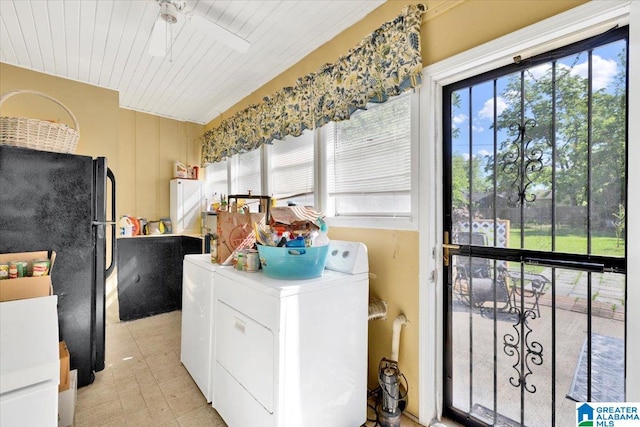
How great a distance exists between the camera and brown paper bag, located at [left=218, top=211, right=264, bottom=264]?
6.54 ft

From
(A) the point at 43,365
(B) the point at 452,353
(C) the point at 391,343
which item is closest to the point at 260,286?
(A) the point at 43,365

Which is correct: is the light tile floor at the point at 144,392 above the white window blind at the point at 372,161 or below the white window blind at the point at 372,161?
below

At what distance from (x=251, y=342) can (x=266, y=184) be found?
1976 mm

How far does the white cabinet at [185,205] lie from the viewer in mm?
4008

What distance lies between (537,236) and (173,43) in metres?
2.86

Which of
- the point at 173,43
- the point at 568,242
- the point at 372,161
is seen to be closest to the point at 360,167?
the point at 372,161

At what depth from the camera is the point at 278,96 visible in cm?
274

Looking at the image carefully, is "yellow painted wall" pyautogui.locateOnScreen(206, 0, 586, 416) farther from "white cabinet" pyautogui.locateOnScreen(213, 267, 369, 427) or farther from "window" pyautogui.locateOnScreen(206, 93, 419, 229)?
"white cabinet" pyautogui.locateOnScreen(213, 267, 369, 427)

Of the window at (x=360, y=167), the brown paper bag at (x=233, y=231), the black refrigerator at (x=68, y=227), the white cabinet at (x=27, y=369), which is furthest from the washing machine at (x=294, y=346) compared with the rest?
the black refrigerator at (x=68, y=227)

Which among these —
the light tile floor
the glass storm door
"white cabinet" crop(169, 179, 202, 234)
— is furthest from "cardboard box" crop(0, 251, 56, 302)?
"white cabinet" crop(169, 179, 202, 234)

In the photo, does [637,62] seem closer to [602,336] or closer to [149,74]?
[602,336]

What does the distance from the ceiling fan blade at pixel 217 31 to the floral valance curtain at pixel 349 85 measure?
60 centimetres

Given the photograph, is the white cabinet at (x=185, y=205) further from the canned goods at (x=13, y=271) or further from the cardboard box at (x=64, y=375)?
the canned goods at (x=13, y=271)

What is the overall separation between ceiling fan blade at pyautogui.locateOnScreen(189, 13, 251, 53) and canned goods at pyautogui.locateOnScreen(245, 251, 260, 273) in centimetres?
144
